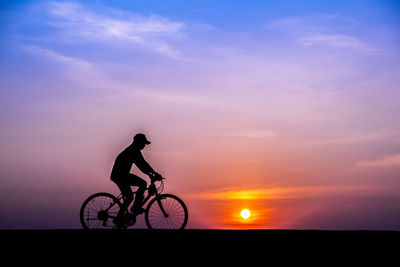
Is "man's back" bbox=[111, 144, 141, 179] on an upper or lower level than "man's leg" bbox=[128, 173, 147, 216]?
upper

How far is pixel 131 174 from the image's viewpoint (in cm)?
1391

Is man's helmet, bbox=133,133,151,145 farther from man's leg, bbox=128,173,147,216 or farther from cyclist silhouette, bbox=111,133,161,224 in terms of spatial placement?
man's leg, bbox=128,173,147,216
